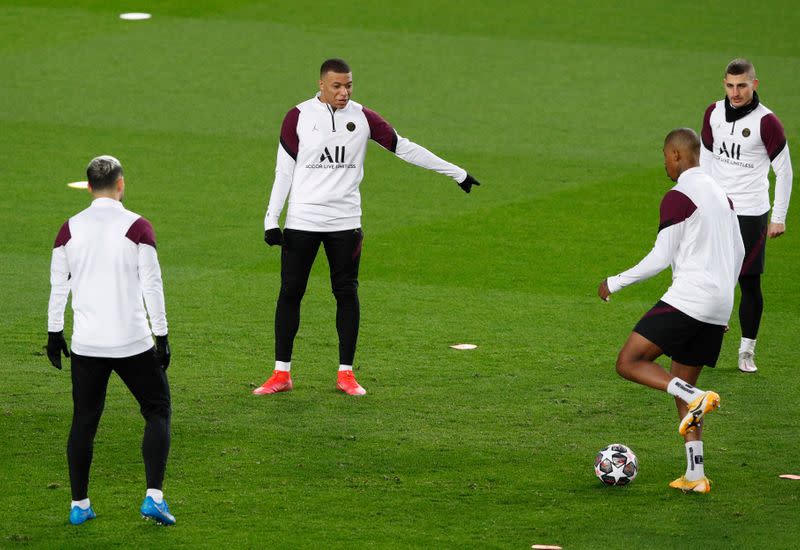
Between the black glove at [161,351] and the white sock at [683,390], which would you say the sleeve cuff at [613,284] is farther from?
the black glove at [161,351]

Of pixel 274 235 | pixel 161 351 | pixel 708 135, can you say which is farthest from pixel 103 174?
pixel 708 135

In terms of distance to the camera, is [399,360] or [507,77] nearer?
[399,360]

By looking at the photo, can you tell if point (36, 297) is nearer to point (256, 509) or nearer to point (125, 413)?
point (125, 413)

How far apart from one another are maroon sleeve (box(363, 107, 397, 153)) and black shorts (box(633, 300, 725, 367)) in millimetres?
2588

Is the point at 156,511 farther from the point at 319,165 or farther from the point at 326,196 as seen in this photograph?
the point at 319,165

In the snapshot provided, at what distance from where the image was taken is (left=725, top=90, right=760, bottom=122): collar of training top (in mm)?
9812

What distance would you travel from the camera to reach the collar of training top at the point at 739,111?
9.81 m

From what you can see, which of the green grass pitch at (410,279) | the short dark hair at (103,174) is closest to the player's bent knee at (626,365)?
the green grass pitch at (410,279)

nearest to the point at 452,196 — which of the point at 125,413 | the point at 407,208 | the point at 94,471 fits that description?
the point at 407,208

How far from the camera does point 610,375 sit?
383 inches

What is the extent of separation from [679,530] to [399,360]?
343 centimetres

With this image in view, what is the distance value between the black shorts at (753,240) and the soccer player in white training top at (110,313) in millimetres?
4689

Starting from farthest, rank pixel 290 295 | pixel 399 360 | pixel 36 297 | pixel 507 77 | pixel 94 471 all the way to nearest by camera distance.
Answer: pixel 507 77 < pixel 36 297 < pixel 399 360 < pixel 290 295 < pixel 94 471

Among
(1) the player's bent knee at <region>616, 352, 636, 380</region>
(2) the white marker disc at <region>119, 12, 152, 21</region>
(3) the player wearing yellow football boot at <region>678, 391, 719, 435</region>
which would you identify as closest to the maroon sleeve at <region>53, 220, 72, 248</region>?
(1) the player's bent knee at <region>616, 352, 636, 380</region>
